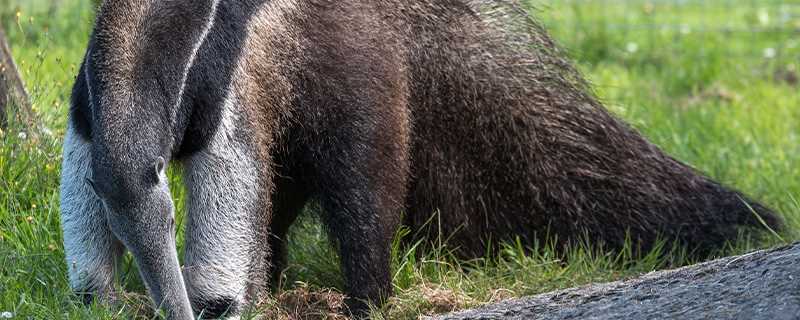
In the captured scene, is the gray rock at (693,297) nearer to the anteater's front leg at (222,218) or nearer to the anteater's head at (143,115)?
the anteater's front leg at (222,218)

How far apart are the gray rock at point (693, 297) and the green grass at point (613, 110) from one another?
0.69 meters

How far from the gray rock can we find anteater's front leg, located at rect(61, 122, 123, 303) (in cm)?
127

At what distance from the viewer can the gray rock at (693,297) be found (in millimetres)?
3754

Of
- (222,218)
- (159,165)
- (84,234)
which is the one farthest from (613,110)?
(159,165)

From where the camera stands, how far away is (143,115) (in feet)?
13.9

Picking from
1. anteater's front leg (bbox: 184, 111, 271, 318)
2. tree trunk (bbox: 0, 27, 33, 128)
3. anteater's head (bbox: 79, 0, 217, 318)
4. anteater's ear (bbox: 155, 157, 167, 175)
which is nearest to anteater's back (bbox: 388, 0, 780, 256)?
anteater's front leg (bbox: 184, 111, 271, 318)

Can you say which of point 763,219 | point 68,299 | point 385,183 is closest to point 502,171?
point 385,183

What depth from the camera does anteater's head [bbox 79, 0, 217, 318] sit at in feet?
13.0

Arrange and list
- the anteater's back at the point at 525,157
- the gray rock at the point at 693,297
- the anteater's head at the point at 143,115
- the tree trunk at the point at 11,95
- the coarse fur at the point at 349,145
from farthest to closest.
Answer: the tree trunk at the point at 11,95 → the anteater's back at the point at 525,157 → the coarse fur at the point at 349,145 → the anteater's head at the point at 143,115 → the gray rock at the point at 693,297

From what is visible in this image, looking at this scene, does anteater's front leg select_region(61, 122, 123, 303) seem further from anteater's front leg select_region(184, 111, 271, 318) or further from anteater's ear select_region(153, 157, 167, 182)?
anteater's ear select_region(153, 157, 167, 182)

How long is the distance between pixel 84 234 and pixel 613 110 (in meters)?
3.75

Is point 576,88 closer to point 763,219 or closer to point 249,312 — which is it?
point 763,219

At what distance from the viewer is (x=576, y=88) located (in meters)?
6.02

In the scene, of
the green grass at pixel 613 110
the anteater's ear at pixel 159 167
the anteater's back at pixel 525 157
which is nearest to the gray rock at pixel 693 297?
the green grass at pixel 613 110
